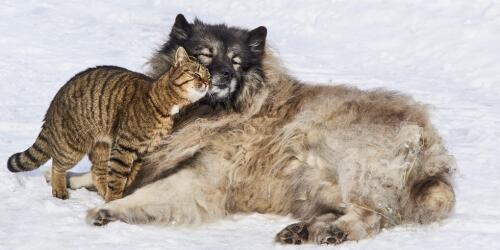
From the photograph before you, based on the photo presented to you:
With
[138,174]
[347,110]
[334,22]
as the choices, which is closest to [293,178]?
[347,110]

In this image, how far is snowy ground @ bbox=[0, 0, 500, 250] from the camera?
5059 millimetres

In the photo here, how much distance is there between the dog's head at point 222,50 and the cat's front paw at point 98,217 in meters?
1.25

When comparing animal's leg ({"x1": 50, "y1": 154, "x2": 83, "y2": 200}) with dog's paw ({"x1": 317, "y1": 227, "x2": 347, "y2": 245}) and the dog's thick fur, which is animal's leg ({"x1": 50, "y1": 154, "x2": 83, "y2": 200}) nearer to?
the dog's thick fur

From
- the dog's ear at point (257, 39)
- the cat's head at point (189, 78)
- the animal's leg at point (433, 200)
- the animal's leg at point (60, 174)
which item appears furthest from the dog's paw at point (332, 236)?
the dog's ear at point (257, 39)

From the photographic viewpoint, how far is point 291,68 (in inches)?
415

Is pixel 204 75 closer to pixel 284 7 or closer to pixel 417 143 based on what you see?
pixel 417 143

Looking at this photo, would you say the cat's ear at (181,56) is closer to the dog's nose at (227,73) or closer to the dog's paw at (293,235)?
the dog's nose at (227,73)

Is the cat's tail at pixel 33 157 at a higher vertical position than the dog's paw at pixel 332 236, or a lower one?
higher

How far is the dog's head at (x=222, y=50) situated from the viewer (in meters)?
6.00

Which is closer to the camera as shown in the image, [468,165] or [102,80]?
[102,80]

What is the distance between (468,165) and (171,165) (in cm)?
260

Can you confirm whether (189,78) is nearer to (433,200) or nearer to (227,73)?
(227,73)

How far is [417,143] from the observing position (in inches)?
216

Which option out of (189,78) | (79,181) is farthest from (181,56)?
(79,181)
